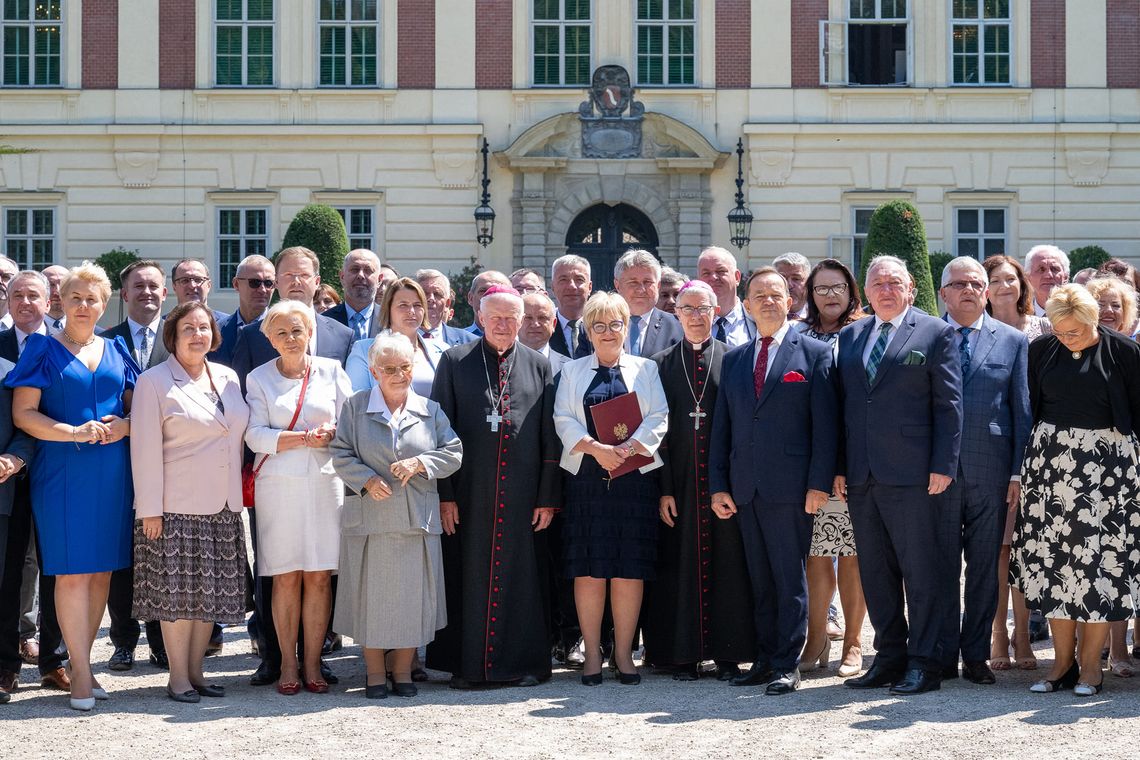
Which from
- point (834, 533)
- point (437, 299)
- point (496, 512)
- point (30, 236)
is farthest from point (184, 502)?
point (30, 236)

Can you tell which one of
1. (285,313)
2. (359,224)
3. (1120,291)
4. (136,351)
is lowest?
(136,351)

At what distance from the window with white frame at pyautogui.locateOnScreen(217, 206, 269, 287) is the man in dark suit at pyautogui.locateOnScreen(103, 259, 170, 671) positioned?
618 inches

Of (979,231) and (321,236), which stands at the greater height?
(979,231)

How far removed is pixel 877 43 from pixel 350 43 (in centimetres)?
842

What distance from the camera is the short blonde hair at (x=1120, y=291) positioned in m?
7.73

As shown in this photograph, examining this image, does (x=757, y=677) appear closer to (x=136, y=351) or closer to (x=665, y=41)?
(x=136, y=351)

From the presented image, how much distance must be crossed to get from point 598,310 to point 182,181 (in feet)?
58.9

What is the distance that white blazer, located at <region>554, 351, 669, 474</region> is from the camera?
7.26m

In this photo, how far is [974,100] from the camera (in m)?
23.6

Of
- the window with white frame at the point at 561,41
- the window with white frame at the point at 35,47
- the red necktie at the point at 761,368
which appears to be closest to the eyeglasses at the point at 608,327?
the red necktie at the point at 761,368

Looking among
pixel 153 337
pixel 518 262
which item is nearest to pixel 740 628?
pixel 153 337

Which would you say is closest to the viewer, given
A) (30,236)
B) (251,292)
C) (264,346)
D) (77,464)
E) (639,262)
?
(77,464)

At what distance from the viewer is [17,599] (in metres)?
7.35

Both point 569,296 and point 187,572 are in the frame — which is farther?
point 569,296
